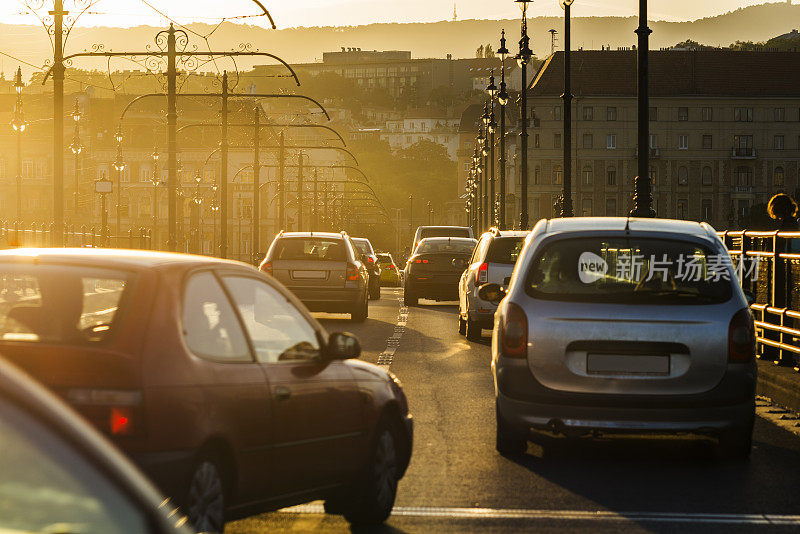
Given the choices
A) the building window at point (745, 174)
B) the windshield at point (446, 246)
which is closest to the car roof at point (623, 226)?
the windshield at point (446, 246)

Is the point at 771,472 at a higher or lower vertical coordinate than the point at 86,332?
lower

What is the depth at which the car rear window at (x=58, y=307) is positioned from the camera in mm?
5434

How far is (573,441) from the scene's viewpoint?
34.0ft

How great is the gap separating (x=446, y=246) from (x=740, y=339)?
2354 cm

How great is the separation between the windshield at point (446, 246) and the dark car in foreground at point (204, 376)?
83.0 feet

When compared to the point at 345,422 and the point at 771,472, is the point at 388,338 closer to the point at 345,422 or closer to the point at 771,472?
the point at 771,472

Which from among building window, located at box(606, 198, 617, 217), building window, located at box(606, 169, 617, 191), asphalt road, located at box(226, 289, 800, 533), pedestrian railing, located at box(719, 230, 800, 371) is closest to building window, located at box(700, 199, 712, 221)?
building window, located at box(606, 198, 617, 217)

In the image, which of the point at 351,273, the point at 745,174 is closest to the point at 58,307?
the point at 351,273

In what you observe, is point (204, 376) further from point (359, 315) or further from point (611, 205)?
point (611, 205)

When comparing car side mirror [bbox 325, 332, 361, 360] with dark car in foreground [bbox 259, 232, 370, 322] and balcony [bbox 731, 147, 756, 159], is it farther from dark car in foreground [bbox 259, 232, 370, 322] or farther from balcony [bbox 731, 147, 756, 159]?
balcony [bbox 731, 147, 756, 159]

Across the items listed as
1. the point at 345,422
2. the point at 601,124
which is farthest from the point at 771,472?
the point at 601,124

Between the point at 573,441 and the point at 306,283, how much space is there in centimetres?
1608

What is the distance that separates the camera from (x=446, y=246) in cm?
3250

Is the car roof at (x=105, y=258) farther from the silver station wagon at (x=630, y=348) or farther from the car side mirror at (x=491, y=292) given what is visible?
the car side mirror at (x=491, y=292)
